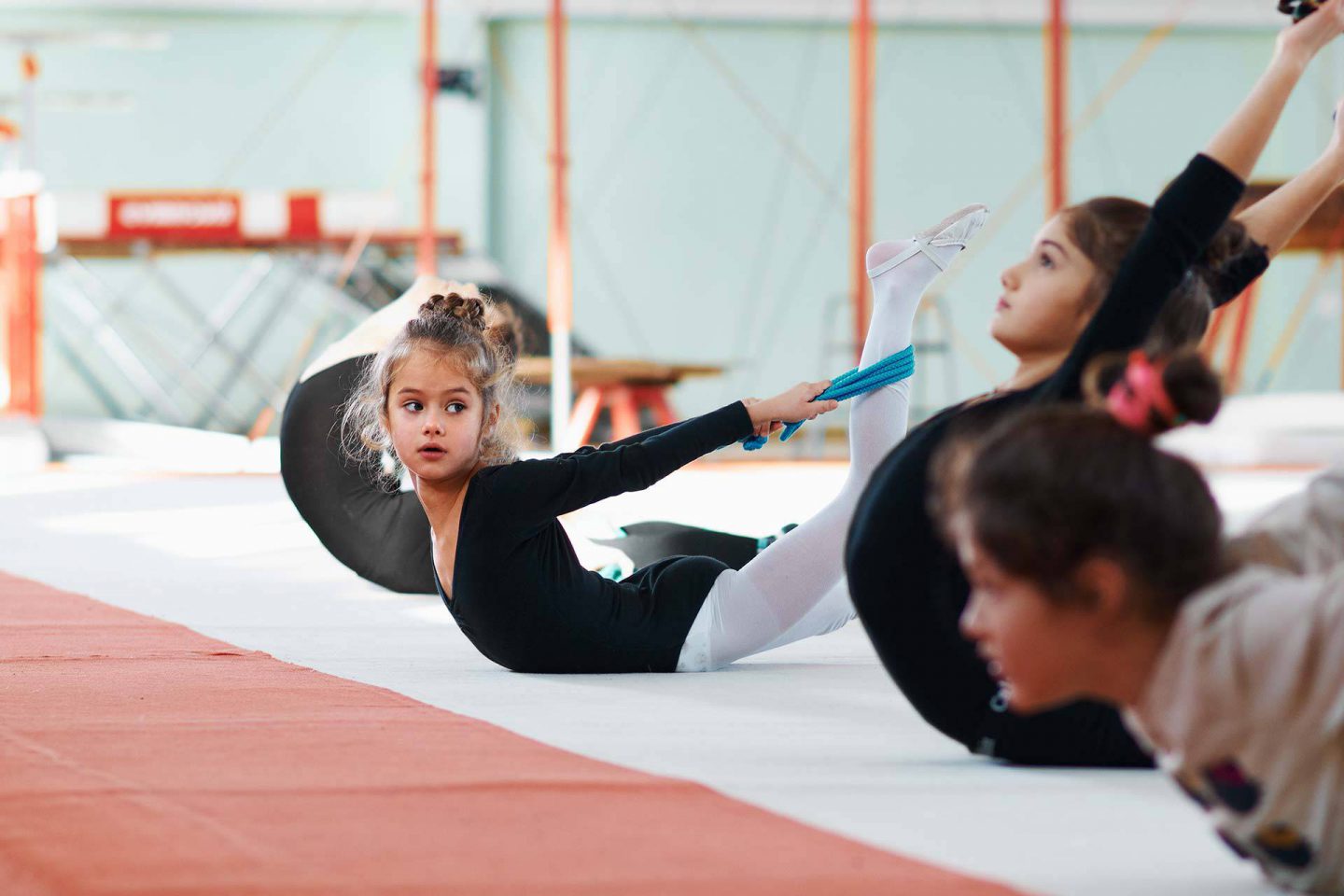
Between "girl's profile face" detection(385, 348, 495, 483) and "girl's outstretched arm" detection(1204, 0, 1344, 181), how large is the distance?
0.73 metres

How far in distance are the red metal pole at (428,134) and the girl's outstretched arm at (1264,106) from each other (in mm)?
4915

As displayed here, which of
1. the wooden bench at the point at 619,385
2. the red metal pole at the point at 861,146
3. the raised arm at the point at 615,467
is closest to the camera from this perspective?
the raised arm at the point at 615,467

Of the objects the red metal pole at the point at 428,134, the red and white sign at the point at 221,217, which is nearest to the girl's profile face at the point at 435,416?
the red metal pole at the point at 428,134

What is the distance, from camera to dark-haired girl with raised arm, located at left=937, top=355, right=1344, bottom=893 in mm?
585

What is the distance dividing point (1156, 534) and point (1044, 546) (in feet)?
0.15

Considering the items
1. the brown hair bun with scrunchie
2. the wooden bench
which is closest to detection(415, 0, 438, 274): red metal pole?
the wooden bench

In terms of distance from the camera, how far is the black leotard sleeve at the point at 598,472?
1.34m

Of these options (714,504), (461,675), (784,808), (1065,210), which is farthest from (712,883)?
(714,504)

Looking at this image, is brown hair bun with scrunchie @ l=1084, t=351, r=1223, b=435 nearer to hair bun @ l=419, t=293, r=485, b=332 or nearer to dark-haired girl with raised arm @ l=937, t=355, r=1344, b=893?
dark-haired girl with raised arm @ l=937, t=355, r=1344, b=893

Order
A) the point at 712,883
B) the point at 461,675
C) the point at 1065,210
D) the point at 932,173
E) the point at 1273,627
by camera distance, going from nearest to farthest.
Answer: the point at 1273,627
the point at 712,883
the point at 1065,210
the point at 461,675
the point at 932,173

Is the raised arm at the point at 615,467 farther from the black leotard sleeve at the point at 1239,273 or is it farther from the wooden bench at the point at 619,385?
the wooden bench at the point at 619,385

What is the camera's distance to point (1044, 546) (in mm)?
598

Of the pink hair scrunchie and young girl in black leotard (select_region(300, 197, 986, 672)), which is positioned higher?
the pink hair scrunchie

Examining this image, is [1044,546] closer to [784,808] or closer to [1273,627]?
[1273,627]
